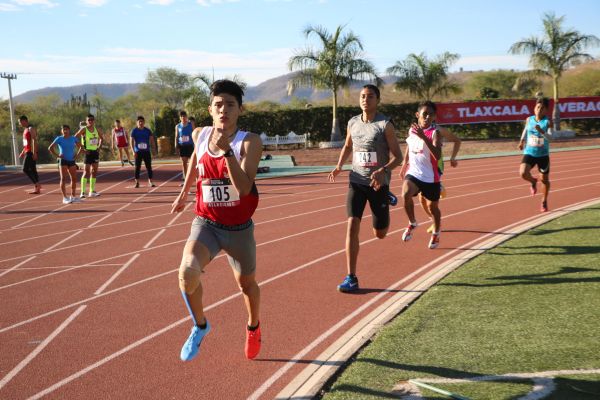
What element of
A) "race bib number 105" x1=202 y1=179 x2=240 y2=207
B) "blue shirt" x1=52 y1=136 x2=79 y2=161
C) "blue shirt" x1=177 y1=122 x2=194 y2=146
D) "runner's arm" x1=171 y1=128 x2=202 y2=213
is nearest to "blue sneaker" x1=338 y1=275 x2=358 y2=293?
"runner's arm" x1=171 y1=128 x2=202 y2=213

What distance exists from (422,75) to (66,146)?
25.2 metres

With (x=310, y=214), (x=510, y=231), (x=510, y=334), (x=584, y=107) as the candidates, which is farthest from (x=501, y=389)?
(x=584, y=107)

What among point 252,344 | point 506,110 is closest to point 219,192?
point 252,344

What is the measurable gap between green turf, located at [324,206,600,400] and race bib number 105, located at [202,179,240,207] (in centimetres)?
144

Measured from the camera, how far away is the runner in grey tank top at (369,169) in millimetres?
6281

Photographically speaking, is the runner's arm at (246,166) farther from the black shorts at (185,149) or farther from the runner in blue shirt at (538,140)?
the black shorts at (185,149)

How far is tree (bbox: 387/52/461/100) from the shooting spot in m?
35.1

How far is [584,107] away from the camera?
33500 millimetres

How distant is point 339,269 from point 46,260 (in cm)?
433

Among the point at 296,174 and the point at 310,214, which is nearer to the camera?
the point at 310,214

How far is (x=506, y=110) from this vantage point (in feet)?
110

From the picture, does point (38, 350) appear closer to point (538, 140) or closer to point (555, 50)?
point (538, 140)

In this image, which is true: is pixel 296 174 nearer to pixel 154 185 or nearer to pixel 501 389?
pixel 154 185

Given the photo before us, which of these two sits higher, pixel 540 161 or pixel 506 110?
pixel 506 110
